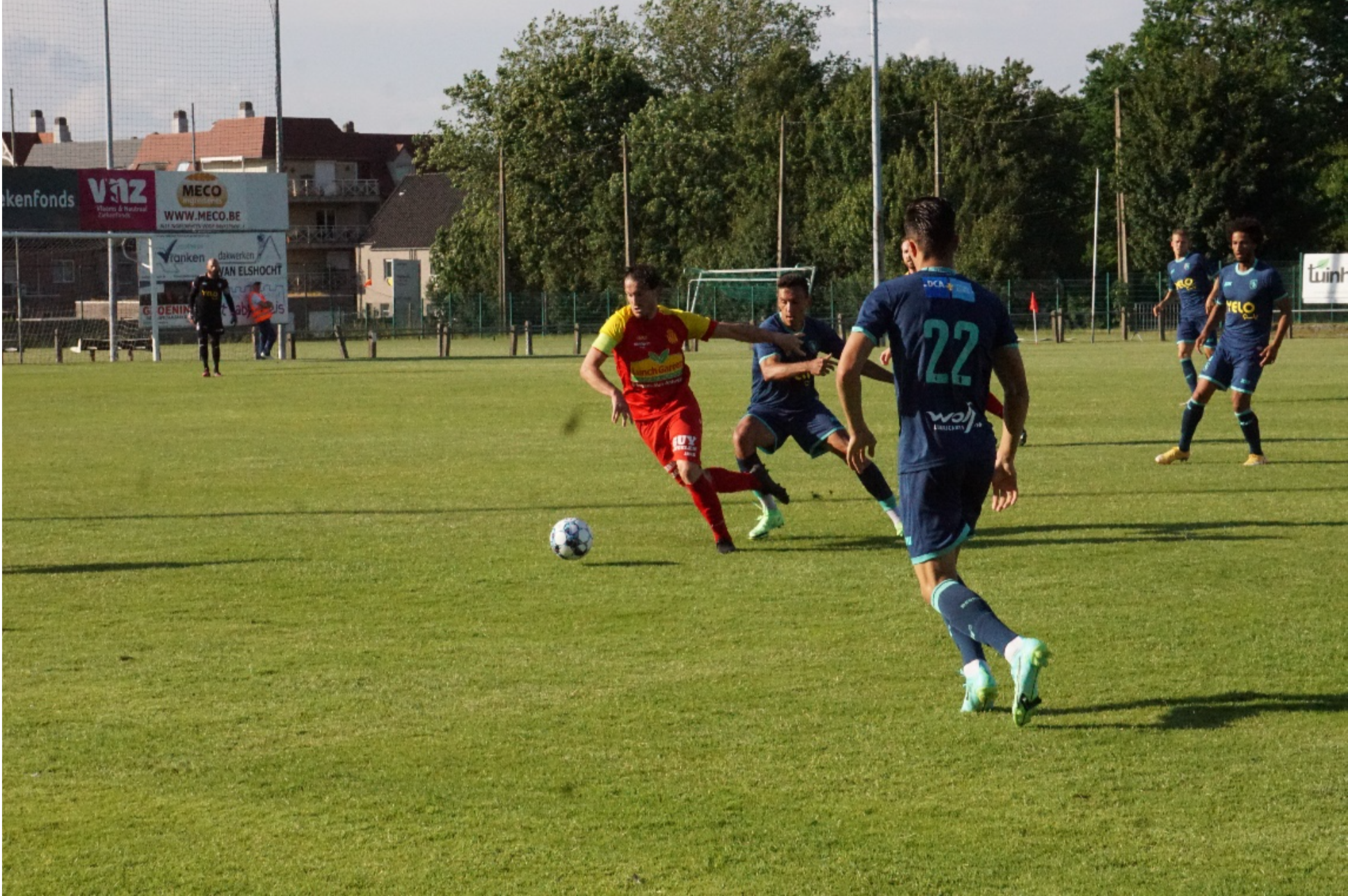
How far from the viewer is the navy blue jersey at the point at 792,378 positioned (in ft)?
33.4

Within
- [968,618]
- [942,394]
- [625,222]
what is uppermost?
[625,222]

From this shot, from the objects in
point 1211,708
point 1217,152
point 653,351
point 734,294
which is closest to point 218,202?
point 734,294

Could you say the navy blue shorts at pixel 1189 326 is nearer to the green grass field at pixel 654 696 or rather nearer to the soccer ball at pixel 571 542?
the green grass field at pixel 654 696

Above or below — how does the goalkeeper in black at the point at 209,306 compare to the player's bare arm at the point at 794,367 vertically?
above

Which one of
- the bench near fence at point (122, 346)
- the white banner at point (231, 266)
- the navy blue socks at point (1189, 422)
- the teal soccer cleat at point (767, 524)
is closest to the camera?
the teal soccer cleat at point (767, 524)

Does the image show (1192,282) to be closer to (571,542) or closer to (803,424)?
(803,424)

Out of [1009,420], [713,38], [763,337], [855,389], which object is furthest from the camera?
[713,38]

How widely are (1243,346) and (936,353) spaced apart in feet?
30.2

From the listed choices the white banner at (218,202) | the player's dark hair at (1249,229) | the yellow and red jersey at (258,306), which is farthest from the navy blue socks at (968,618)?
the white banner at (218,202)

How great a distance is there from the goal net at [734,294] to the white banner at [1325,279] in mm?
16705

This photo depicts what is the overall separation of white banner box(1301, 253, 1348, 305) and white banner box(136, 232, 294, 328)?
99.6 ft

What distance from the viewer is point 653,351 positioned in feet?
32.4

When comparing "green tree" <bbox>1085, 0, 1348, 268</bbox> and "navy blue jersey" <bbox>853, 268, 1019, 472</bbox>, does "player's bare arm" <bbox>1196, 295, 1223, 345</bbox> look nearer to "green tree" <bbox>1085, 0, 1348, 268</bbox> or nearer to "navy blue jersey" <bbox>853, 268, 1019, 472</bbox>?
"navy blue jersey" <bbox>853, 268, 1019, 472</bbox>

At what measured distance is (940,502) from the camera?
19.0 feet
